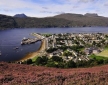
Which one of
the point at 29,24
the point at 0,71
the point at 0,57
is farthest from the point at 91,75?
the point at 29,24

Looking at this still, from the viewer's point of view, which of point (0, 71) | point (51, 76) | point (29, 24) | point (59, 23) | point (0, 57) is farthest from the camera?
point (59, 23)

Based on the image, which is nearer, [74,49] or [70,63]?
[70,63]

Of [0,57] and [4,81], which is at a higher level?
[4,81]

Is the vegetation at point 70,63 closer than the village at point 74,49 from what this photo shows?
Yes

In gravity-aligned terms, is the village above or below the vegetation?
below

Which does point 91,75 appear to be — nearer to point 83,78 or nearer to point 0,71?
point 83,78

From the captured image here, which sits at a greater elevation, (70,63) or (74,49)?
(70,63)

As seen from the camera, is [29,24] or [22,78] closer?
[22,78]

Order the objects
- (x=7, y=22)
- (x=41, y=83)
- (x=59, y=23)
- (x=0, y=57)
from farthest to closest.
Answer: (x=59, y=23), (x=7, y=22), (x=0, y=57), (x=41, y=83)

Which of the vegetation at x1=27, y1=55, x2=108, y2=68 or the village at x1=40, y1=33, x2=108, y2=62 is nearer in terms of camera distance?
the vegetation at x1=27, y1=55, x2=108, y2=68

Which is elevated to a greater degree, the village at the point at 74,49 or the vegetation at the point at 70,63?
the vegetation at the point at 70,63
